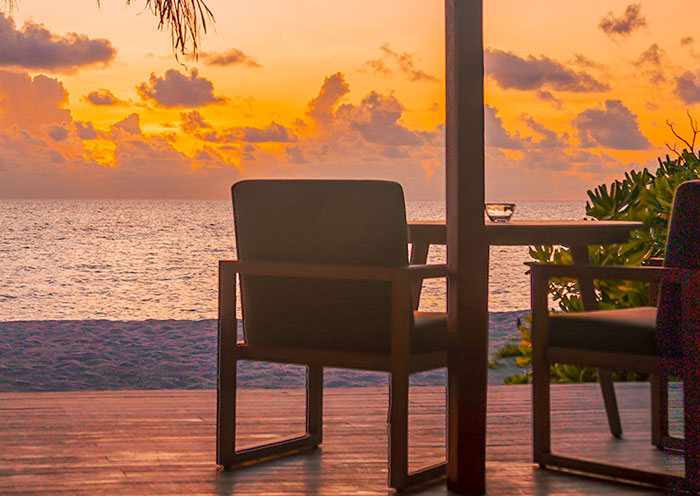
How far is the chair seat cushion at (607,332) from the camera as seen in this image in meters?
2.57

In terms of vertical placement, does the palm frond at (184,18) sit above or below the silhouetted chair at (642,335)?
above

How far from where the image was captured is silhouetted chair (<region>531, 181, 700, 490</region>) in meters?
2.46

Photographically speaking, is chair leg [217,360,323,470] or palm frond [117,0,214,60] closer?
chair leg [217,360,323,470]

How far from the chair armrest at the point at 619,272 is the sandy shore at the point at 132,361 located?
28.3 ft

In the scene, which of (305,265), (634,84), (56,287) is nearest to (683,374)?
(305,265)

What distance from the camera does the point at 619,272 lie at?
2625 mm

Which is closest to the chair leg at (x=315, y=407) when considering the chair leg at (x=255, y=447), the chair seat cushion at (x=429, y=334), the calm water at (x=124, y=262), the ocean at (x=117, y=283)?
Result: the chair leg at (x=255, y=447)

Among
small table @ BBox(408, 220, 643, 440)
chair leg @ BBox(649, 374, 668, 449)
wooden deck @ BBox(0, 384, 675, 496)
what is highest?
small table @ BBox(408, 220, 643, 440)

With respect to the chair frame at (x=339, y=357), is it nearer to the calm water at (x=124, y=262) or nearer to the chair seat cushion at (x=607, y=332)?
the chair seat cushion at (x=607, y=332)

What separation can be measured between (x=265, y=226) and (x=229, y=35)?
24500 millimetres

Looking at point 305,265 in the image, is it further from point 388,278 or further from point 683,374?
point 683,374

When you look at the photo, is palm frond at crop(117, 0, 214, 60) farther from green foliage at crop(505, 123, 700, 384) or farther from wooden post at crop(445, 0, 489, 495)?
green foliage at crop(505, 123, 700, 384)

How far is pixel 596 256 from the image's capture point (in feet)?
20.3

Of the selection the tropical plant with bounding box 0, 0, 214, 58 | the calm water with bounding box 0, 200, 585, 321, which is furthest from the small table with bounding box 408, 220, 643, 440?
the calm water with bounding box 0, 200, 585, 321
